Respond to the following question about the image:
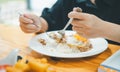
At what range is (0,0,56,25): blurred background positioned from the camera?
368cm

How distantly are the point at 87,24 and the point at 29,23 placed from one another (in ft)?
1.18

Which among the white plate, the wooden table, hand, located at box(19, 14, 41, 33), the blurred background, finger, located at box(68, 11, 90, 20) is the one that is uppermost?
finger, located at box(68, 11, 90, 20)

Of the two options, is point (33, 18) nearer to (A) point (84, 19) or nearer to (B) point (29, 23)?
(B) point (29, 23)

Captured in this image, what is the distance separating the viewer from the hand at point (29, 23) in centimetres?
109

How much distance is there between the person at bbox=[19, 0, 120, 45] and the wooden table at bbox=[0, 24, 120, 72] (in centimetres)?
6

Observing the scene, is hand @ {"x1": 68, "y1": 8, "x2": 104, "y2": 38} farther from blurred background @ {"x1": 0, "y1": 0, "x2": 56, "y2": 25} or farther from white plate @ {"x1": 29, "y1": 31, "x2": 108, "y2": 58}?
blurred background @ {"x1": 0, "y1": 0, "x2": 56, "y2": 25}

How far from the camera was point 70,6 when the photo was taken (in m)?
1.42

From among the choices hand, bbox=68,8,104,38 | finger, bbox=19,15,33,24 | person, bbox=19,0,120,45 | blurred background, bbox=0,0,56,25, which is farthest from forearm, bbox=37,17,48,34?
blurred background, bbox=0,0,56,25

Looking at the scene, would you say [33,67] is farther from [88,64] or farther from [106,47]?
[106,47]

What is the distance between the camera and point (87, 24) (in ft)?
2.89

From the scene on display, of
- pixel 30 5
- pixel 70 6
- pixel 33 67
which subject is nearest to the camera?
pixel 33 67

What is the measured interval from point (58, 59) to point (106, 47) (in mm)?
222

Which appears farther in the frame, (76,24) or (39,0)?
(39,0)

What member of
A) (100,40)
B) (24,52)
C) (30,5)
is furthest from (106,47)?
(30,5)
